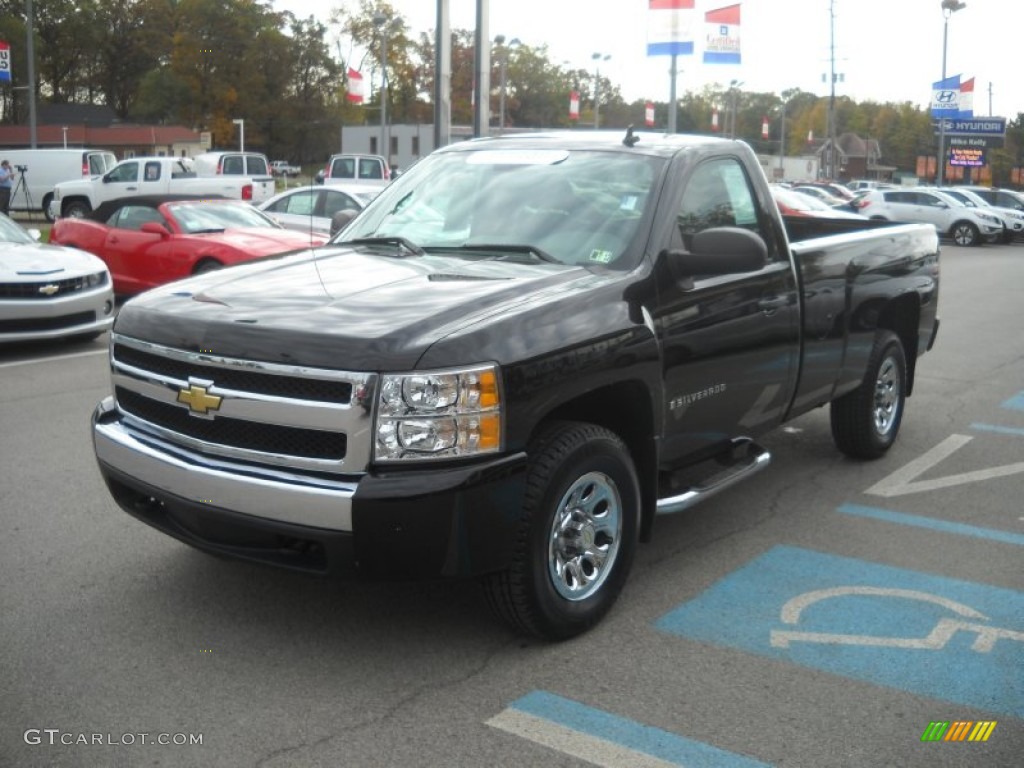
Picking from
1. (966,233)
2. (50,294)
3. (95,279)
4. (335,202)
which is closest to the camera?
(50,294)

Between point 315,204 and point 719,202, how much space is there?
15.0 meters

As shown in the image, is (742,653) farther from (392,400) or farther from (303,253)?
(303,253)

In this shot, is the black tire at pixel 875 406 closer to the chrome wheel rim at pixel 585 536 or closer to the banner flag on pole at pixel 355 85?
the chrome wheel rim at pixel 585 536

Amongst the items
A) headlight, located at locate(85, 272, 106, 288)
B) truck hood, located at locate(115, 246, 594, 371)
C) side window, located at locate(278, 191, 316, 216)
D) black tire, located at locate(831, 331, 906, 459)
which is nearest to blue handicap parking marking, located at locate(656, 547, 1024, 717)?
truck hood, located at locate(115, 246, 594, 371)

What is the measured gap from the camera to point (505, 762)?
344 cm

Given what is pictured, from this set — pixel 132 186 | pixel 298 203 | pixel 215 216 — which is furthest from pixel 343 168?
pixel 215 216

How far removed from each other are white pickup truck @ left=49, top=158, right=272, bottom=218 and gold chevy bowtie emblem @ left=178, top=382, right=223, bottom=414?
26.0 metres

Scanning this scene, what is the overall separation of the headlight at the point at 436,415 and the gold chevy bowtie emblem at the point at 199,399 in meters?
0.65

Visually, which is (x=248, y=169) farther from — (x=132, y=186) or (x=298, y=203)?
(x=298, y=203)

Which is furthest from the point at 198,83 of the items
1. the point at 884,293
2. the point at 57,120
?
the point at 884,293

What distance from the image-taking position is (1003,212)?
119ft

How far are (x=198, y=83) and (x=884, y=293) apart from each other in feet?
283

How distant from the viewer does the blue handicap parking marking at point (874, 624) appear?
409 cm

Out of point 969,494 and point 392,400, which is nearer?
point 392,400
